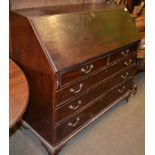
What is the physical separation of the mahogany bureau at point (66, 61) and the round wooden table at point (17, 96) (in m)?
0.21

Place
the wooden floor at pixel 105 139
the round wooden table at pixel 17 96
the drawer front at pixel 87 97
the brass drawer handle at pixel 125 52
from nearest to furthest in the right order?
the round wooden table at pixel 17 96
the drawer front at pixel 87 97
the wooden floor at pixel 105 139
the brass drawer handle at pixel 125 52

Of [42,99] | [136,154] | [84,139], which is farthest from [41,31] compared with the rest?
[136,154]

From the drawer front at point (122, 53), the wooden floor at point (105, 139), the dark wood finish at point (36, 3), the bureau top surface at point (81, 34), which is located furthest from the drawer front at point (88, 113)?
the dark wood finish at point (36, 3)

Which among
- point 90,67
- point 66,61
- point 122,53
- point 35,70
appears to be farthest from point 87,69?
point 122,53

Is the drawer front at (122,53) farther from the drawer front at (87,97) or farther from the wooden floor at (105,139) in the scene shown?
the wooden floor at (105,139)

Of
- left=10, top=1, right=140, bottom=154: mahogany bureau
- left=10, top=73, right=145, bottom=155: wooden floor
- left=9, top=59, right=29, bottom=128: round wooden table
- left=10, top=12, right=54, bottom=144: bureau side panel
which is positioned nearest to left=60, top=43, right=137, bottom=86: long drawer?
left=10, top=1, right=140, bottom=154: mahogany bureau

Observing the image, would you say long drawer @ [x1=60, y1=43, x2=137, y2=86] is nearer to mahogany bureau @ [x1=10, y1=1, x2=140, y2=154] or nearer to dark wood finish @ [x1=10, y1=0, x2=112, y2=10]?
mahogany bureau @ [x1=10, y1=1, x2=140, y2=154]

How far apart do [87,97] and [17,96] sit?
820 millimetres

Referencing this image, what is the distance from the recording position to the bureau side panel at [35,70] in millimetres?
1396

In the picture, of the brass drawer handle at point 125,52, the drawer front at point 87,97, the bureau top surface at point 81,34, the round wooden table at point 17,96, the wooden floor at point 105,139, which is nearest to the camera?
the round wooden table at point 17,96

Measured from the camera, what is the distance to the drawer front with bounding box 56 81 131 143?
1662 mm

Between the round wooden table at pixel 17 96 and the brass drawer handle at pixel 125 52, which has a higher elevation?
the brass drawer handle at pixel 125 52
